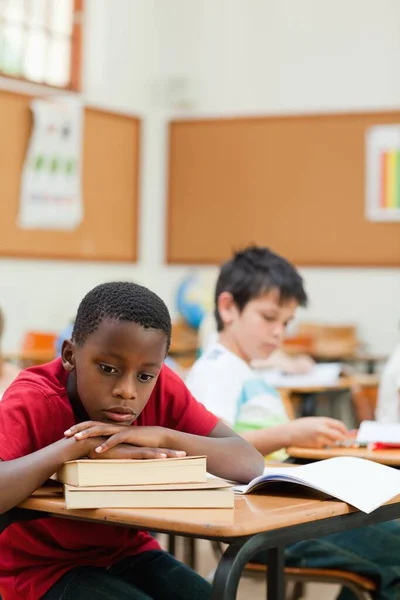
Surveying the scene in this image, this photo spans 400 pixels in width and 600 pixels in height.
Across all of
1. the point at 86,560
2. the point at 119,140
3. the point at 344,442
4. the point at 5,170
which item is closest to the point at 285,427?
the point at 344,442

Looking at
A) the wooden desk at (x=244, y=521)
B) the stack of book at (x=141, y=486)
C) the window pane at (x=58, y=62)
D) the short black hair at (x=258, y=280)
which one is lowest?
the wooden desk at (x=244, y=521)

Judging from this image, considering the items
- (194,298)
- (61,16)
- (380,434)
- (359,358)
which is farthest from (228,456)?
(61,16)

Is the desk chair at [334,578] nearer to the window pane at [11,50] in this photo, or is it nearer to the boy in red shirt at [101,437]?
the boy in red shirt at [101,437]

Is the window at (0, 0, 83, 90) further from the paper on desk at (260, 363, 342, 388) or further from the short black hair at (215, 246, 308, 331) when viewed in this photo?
the short black hair at (215, 246, 308, 331)

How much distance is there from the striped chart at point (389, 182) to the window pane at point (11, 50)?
2652mm

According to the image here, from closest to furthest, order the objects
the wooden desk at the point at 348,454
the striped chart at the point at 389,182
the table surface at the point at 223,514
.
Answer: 1. the table surface at the point at 223,514
2. the wooden desk at the point at 348,454
3. the striped chart at the point at 389,182

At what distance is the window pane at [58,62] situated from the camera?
286 inches

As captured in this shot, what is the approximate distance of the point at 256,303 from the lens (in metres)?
2.62

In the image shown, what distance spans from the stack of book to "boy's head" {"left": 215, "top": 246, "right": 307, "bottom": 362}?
1.20 m

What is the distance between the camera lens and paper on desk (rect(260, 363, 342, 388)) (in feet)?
13.1

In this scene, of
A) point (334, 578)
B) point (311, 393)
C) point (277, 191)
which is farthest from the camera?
point (277, 191)

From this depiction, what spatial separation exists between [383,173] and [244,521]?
637cm

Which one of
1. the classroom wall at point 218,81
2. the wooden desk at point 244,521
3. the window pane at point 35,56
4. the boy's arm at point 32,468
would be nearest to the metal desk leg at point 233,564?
the wooden desk at point 244,521

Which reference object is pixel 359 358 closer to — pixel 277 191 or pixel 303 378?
pixel 277 191
